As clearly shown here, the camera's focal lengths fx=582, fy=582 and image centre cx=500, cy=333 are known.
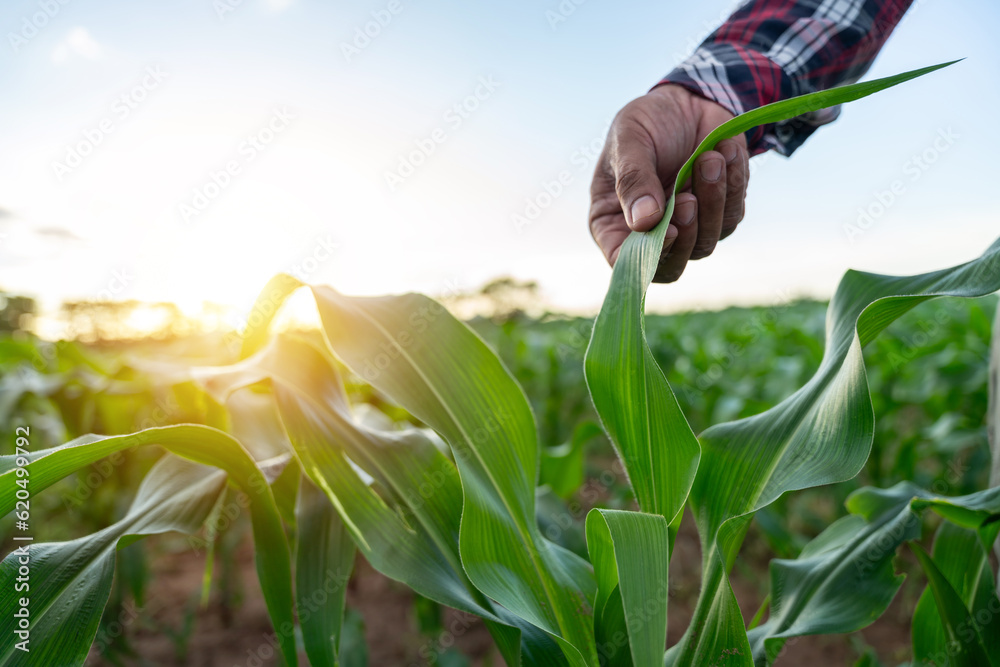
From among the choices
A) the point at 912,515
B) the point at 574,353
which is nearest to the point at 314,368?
the point at 912,515

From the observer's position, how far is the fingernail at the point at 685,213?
729 millimetres

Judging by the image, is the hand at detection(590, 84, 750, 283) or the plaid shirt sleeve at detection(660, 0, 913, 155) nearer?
the hand at detection(590, 84, 750, 283)

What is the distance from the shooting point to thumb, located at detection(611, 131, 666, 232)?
657 millimetres

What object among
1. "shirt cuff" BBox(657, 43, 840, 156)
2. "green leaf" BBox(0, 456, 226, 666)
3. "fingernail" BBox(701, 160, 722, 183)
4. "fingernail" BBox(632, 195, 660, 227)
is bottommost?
"green leaf" BBox(0, 456, 226, 666)

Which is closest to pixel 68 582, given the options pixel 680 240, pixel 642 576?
pixel 642 576

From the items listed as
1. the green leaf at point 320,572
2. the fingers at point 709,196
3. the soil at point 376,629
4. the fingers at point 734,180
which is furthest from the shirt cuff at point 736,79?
the soil at point 376,629

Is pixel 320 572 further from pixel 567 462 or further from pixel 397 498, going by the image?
pixel 567 462

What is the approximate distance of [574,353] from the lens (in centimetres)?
328

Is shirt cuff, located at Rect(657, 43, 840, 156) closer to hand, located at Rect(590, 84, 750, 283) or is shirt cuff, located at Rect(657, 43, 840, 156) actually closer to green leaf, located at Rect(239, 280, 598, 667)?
hand, located at Rect(590, 84, 750, 283)

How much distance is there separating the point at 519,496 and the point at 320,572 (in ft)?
0.86

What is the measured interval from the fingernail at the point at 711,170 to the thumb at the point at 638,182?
0.17ft

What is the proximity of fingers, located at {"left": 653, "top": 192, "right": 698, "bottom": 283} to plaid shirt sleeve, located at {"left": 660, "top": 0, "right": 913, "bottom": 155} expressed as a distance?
0.27 metres

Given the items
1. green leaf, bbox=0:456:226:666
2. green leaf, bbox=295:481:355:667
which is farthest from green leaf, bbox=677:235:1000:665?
green leaf, bbox=0:456:226:666

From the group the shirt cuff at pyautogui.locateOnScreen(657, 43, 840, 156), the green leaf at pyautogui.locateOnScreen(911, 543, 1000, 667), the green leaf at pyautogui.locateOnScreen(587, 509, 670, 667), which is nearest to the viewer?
the green leaf at pyautogui.locateOnScreen(587, 509, 670, 667)
